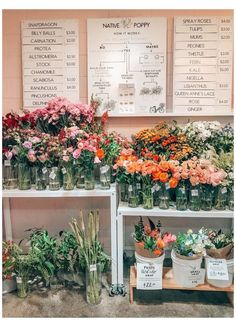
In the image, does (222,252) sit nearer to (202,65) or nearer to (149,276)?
(149,276)

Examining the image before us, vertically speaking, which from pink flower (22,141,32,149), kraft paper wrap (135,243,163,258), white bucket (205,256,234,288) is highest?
pink flower (22,141,32,149)

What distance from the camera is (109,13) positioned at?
8.77ft

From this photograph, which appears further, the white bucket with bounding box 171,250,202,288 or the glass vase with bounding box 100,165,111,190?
the glass vase with bounding box 100,165,111,190

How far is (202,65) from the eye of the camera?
267 centimetres

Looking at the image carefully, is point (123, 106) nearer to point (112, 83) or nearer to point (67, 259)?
point (112, 83)

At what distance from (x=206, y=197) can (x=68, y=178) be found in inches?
37.9

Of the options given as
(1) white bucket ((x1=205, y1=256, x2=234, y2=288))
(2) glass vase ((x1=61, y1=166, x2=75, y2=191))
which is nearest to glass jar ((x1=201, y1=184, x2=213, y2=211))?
(1) white bucket ((x1=205, y1=256, x2=234, y2=288))

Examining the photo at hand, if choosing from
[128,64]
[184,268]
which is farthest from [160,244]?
[128,64]

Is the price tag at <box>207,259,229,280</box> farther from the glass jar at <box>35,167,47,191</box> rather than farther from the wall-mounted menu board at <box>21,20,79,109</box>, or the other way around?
the wall-mounted menu board at <box>21,20,79,109</box>

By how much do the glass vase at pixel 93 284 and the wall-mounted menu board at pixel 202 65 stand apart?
1.41 m

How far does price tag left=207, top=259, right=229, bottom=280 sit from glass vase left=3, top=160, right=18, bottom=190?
4.84 feet

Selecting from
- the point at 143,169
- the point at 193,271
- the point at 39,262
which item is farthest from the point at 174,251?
the point at 39,262

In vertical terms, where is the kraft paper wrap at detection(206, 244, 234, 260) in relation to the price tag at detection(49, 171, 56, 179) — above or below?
below

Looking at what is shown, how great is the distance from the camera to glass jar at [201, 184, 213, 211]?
2188 mm
